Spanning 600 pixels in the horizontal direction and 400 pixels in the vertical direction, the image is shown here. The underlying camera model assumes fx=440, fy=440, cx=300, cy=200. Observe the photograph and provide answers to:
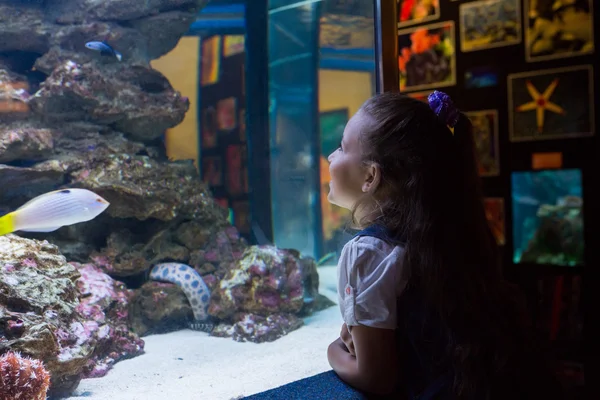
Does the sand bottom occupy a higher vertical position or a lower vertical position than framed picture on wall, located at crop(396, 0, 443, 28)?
lower

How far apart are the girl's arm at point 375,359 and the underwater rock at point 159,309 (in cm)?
298

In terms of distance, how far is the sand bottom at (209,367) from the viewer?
2064 millimetres

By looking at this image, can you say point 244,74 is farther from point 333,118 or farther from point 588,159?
point 588,159

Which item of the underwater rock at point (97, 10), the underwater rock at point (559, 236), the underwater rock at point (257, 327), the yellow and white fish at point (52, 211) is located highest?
the underwater rock at point (97, 10)

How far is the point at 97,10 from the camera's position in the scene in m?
4.42

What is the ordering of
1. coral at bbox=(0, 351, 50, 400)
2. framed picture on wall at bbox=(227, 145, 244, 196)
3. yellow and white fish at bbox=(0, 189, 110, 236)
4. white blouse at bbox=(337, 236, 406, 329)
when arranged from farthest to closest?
framed picture on wall at bbox=(227, 145, 244, 196)
yellow and white fish at bbox=(0, 189, 110, 236)
coral at bbox=(0, 351, 50, 400)
white blouse at bbox=(337, 236, 406, 329)

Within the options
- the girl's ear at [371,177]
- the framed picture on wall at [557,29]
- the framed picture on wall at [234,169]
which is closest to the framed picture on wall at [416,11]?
the framed picture on wall at [557,29]

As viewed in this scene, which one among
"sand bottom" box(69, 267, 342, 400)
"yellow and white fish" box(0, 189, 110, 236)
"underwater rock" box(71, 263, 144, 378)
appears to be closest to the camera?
"sand bottom" box(69, 267, 342, 400)

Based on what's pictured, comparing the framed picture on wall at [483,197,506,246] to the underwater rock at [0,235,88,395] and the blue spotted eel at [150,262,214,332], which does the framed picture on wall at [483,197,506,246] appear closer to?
the underwater rock at [0,235,88,395]

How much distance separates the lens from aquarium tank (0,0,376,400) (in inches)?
92.3

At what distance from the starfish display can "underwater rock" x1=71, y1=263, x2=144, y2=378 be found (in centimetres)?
254

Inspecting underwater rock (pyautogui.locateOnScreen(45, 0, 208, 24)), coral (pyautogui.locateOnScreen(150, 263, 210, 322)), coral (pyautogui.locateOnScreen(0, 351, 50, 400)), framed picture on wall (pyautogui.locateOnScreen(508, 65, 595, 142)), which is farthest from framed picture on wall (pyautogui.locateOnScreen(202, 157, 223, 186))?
framed picture on wall (pyautogui.locateOnScreen(508, 65, 595, 142))

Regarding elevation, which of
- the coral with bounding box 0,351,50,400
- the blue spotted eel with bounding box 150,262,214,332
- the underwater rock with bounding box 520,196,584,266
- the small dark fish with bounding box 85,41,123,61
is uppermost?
the small dark fish with bounding box 85,41,123,61

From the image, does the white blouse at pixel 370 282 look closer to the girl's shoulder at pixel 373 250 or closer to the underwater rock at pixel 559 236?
the girl's shoulder at pixel 373 250
